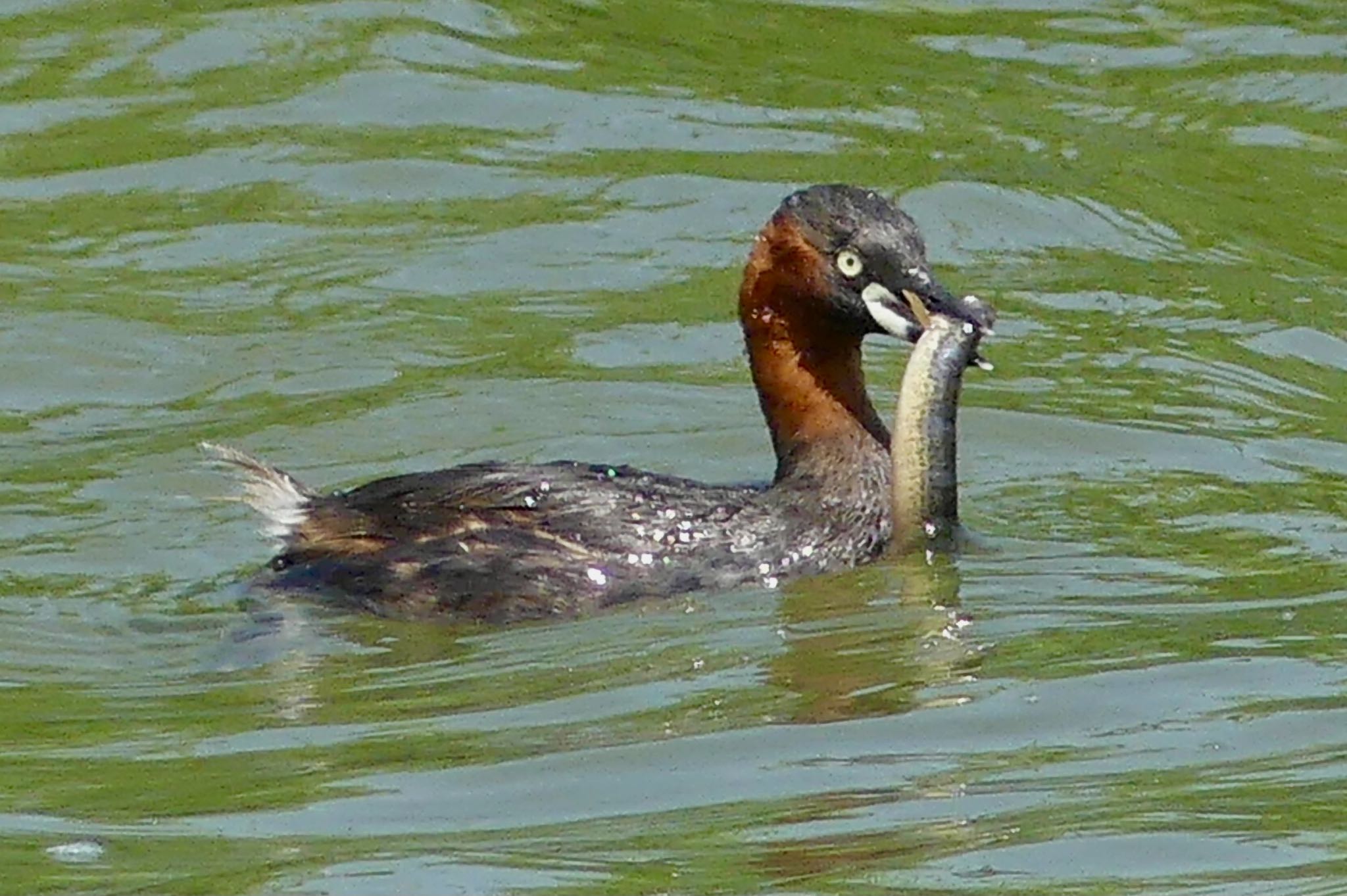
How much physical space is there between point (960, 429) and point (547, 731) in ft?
12.3

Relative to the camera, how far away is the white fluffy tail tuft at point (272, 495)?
387 inches

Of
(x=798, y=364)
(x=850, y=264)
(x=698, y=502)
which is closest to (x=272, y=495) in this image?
(x=698, y=502)

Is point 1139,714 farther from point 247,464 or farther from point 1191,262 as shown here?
point 1191,262

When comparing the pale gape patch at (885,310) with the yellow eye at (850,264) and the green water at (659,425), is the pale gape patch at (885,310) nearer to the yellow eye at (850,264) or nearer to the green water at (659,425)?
the yellow eye at (850,264)

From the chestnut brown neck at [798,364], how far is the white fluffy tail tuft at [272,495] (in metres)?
1.49

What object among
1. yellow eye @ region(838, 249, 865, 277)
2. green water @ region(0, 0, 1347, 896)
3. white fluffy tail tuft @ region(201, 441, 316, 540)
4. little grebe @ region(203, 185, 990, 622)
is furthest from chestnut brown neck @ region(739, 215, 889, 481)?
white fluffy tail tuft @ region(201, 441, 316, 540)

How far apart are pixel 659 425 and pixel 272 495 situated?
1.97m

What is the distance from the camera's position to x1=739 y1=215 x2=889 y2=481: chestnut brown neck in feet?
32.8

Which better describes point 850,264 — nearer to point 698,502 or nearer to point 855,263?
point 855,263

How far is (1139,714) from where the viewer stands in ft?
25.6

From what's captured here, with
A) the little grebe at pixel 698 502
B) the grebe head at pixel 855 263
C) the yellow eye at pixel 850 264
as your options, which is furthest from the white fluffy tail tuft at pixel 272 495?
the yellow eye at pixel 850 264

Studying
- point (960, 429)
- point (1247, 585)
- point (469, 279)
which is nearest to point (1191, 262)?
point (960, 429)

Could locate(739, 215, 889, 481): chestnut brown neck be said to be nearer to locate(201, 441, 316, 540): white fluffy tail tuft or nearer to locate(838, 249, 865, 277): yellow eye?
locate(838, 249, 865, 277): yellow eye

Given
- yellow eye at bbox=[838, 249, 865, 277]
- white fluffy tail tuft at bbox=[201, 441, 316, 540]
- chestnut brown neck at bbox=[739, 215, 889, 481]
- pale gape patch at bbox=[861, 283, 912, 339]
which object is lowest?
white fluffy tail tuft at bbox=[201, 441, 316, 540]
